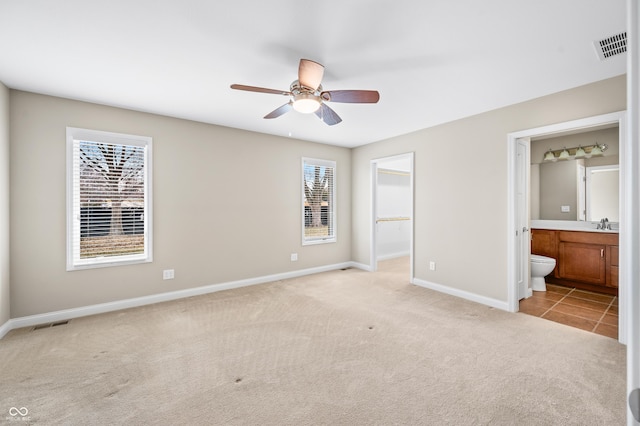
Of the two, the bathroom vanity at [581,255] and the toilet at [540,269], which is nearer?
the bathroom vanity at [581,255]

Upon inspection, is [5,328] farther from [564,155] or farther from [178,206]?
[564,155]

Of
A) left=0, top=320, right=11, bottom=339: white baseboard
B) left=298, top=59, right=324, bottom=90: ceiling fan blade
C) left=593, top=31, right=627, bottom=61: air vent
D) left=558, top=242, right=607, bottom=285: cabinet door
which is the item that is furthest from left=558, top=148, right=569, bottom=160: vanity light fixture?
left=0, top=320, right=11, bottom=339: white baseboard

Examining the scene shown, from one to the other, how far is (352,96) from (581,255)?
4101mm

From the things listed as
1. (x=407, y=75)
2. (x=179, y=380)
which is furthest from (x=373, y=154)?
(x=179, y=380)

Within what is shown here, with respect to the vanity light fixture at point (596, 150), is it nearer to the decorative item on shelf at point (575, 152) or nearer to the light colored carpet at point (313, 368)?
the decorative item on shelf at point (575, 152)

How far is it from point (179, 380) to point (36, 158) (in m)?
2.86

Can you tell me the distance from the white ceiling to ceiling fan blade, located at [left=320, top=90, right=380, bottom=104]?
0.83 ft

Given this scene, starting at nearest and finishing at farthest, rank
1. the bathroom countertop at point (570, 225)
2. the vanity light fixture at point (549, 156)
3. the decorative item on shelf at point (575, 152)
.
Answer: the bathroom countertop at point (570, 225) < the decorative item on shelf at point (575, 152) < the vanity light fixture at point (549, 156)

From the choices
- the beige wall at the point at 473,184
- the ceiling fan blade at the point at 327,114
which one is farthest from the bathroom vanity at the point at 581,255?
the ceiling fan blade at the point at 327,114

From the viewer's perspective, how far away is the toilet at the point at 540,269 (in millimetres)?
4156

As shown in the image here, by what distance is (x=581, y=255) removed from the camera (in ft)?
13.8

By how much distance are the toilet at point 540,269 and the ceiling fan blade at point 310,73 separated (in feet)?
13.0

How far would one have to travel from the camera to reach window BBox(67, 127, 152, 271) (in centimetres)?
337

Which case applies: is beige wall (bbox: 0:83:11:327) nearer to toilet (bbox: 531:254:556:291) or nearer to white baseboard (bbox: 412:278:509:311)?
white baseboard (bbox: 412:278:509:311)
